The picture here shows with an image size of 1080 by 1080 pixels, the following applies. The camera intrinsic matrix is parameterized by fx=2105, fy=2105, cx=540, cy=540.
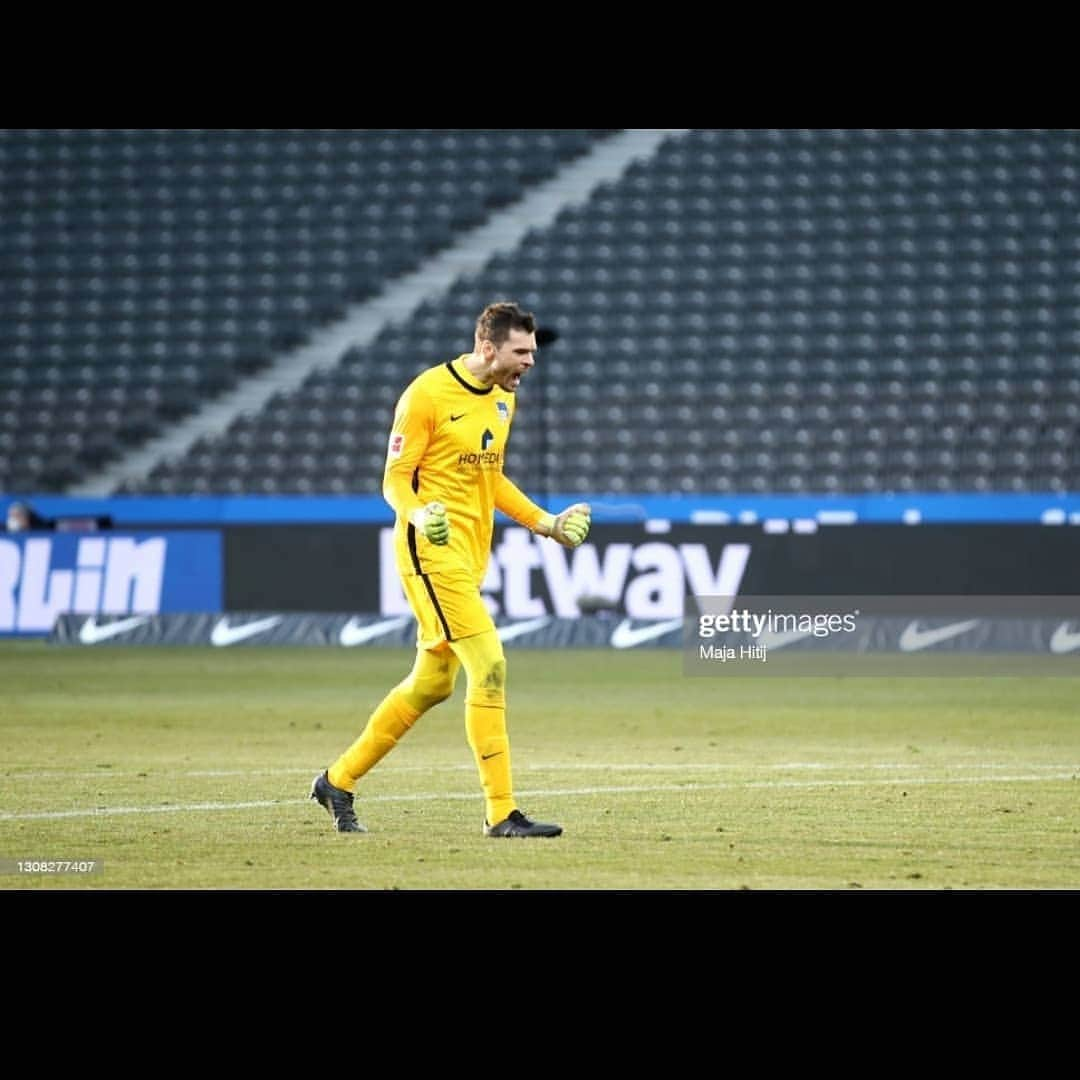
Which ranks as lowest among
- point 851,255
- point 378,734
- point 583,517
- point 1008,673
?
point 1008,673

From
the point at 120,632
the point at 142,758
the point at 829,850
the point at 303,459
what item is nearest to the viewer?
the point at 829,850

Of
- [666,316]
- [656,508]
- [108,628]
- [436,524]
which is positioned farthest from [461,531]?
[666,316]

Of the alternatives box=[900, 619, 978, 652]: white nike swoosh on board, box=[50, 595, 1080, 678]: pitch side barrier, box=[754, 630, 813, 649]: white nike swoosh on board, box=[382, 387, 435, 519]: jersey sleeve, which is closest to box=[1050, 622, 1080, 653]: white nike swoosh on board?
box=[50, 595, 1080, 678]: pitch side barrier

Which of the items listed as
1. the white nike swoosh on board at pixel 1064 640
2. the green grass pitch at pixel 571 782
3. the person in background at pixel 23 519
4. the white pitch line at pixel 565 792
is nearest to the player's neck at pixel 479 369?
the green grass pitch at pixel 571 782

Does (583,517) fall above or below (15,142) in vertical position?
below

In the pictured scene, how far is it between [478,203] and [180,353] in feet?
14.5

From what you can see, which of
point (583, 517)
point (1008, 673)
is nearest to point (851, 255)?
point (1008, 673)

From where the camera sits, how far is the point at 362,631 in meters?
20.4

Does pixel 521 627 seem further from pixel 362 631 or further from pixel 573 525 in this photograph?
pixel 573 525

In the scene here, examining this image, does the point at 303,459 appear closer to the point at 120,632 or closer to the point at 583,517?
the point at 120,632

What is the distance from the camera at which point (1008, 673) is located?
1798 centimetres

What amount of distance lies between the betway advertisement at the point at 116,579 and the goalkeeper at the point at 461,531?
13.1 meters

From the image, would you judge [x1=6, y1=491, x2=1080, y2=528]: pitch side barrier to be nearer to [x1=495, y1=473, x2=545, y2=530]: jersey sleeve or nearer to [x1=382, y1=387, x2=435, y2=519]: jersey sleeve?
[x1=495, y1=473, x2=545, y2=530]: jersey sleeve

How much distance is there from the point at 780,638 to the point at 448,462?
478 inches
